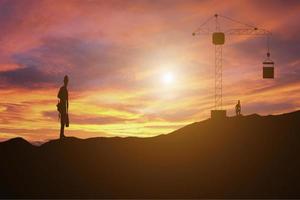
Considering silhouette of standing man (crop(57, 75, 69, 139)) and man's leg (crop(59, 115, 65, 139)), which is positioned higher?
silhouette of standing man (crop(57, 75, 69, 139))

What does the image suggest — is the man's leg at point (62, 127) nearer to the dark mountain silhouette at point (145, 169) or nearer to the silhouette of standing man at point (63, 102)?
the silhouette of standing man at point (63, 102)

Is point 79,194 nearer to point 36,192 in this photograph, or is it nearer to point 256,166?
point 36,192

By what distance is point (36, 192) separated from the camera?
86.8 feet

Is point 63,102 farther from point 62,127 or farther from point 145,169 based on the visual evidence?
point 145,169

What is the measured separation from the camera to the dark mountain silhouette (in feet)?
88.9

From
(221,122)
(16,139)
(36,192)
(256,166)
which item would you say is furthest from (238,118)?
(36,192)

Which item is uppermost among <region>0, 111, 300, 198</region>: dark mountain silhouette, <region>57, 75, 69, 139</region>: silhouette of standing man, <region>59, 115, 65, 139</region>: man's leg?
<region>57, 75, 69, 139</region>: silhouette of standing man

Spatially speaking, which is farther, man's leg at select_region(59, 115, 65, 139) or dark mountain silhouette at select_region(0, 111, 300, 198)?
man's leg at select_region(59, 115, 65, 139)

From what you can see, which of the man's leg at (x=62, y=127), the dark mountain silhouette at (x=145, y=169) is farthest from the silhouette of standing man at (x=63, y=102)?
the dark mountain silhouette at (x=145, y=169)

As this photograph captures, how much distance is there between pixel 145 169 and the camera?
30234 mm

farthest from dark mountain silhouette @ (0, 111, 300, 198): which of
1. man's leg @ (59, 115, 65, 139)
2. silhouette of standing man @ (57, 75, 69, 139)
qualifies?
silhouette of standing man @ (57, 75, 69, 139)

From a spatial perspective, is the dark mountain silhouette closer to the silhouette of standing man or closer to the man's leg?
the man's leg

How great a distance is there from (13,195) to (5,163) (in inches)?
152

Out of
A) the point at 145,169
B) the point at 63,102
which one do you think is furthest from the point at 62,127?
the point at 145,169
